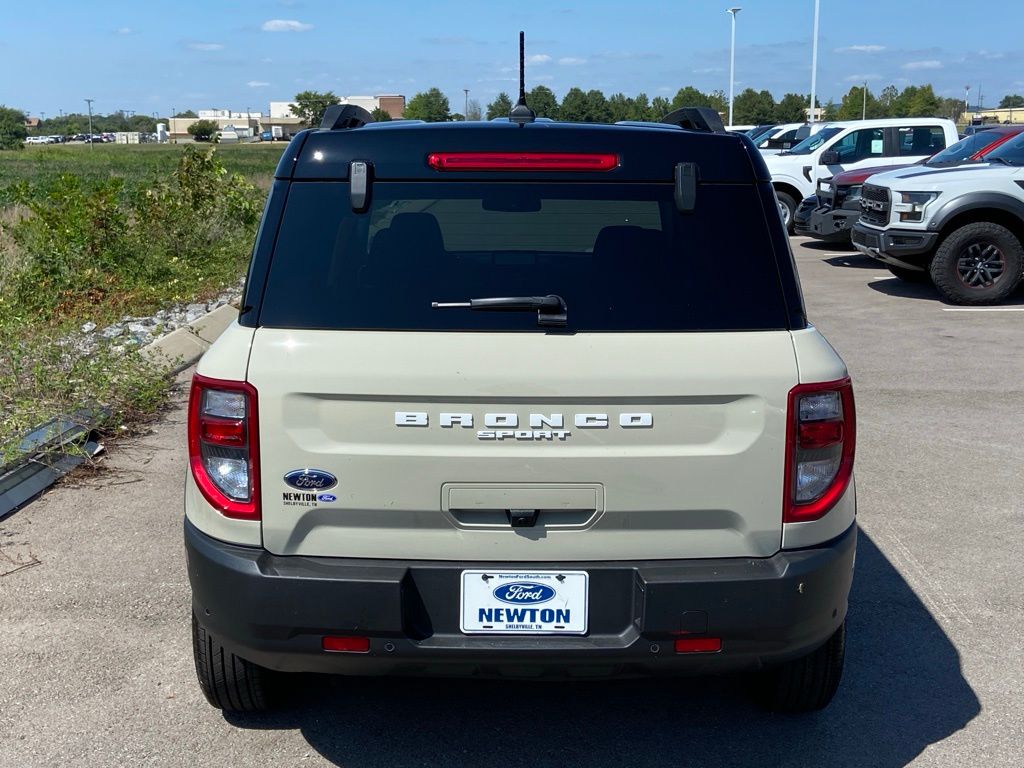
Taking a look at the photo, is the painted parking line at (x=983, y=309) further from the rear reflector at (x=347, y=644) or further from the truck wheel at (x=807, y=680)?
the rear reflector at (x=347, y=644)

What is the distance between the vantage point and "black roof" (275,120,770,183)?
311 cm

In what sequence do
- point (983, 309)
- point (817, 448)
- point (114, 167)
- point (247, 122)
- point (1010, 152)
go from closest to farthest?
1. point (817, 448)
2. point (983, 309)
3. point (1010, 152)
4. point (114, 167)
5. point (247, 122)

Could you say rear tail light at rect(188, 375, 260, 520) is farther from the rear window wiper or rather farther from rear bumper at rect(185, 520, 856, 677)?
the rear window wiper

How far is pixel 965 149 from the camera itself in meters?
14.5

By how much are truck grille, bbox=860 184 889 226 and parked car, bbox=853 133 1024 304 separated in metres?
0.06

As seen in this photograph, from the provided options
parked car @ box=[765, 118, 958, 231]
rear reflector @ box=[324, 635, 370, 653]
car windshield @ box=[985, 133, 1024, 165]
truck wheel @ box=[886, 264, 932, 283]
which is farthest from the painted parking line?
rear reflector @ box=[324, 635, 370, 653]

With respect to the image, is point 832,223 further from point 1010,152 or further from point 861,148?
point 1010,152

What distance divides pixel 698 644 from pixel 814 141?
18354mm

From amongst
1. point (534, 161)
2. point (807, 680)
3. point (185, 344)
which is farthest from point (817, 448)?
point (185, 344)

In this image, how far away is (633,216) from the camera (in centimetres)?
325

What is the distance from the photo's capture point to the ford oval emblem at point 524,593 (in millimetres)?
2980

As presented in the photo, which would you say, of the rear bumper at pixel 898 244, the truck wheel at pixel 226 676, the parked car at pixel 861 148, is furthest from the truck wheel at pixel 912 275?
the truck wheel at pixel 226 676

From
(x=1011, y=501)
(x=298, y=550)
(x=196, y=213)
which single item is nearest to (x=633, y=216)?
(x=298, y=550)

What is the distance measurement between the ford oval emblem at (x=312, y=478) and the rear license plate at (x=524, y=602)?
439 mm
